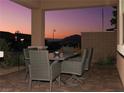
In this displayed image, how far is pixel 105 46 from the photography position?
13.2 m

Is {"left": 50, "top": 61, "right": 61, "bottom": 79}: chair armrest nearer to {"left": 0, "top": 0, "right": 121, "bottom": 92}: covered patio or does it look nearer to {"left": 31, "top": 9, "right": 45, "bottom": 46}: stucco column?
{"left": 0, "top": 0, "right": 121, "bottom": 92}: covered patio

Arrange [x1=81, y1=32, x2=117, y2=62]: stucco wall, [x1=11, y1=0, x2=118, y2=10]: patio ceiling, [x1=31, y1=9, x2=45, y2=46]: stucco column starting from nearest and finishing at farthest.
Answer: [x1=11, y1=0, x2=118, y2=10]: patio ceiling → [x1=31, y1=9, x2=45, y2=46]: stucco column → [x1=81, y1=32, x2=117, y2=62]: stucco wall

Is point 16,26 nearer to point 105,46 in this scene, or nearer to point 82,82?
point 105,46

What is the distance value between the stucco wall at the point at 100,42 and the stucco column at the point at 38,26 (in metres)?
3.43

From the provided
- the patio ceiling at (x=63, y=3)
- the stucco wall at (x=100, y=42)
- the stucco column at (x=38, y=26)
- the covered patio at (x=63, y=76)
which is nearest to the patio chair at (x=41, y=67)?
the covered patio at (x=63, y=76)

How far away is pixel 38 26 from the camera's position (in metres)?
10.8

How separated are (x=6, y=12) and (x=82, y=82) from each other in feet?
22.4

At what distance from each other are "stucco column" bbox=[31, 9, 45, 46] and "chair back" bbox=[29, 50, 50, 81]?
531cm

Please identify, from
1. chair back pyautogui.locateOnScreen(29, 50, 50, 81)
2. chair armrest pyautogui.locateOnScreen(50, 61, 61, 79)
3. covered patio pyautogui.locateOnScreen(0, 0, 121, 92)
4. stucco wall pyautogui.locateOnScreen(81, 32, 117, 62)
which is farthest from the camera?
stucco wall pyautogui.locateOnScreen(81, 32, 117, 62)

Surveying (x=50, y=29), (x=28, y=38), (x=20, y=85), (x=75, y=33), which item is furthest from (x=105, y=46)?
(x=20, y=85)

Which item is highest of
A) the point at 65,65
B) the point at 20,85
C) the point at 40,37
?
the point at 40,37

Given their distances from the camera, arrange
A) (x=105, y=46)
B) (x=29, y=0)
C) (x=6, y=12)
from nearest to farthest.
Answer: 1. (x=29, y=0)
2. (x=6, y=12)
3. (x=105, y=46)

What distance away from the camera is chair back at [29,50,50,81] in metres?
5.48

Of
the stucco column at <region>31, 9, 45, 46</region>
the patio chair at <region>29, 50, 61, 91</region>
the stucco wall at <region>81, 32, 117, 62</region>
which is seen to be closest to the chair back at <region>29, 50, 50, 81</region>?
the patio chair at <region>29, 50, 61, 91</region>
